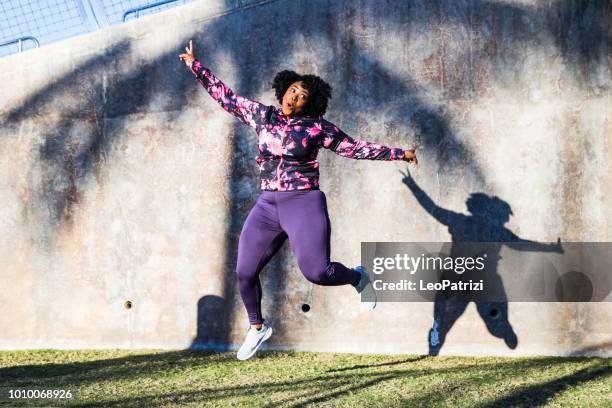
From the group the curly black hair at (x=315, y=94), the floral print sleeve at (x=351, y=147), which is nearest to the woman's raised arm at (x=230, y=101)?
the curly black hair at (x=315, y=94)

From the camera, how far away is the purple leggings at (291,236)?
4785 mm

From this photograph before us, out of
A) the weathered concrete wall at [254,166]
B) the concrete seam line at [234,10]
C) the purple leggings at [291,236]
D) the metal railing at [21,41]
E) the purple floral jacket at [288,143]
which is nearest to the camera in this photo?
the purple leggings at [291,236]

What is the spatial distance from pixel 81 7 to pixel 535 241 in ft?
16.8

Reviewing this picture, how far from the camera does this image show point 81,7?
24.8ft

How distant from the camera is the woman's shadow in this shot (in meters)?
6.86

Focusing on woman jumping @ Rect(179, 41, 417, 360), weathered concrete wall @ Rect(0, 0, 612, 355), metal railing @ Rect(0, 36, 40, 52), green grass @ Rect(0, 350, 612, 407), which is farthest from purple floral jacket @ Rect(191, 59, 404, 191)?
metal railing @ Rect(0, 36, 40, 52)

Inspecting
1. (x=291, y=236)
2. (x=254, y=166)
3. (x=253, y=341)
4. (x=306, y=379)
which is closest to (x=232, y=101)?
(x=291, y=236)

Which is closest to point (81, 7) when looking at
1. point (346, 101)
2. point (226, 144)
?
point (226, 144)

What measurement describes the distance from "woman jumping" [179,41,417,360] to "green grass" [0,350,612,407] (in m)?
0.64

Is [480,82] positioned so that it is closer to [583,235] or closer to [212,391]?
[583,235]

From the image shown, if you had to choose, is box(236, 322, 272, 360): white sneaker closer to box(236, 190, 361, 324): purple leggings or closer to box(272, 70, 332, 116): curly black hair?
box(236, 190, 361, 324): purple leggings

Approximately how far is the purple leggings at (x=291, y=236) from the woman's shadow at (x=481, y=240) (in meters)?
2.12

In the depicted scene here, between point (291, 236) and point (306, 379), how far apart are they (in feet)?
5.28

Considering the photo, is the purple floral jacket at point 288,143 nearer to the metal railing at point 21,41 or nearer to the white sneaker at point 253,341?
the white sneaker at point 253,341
